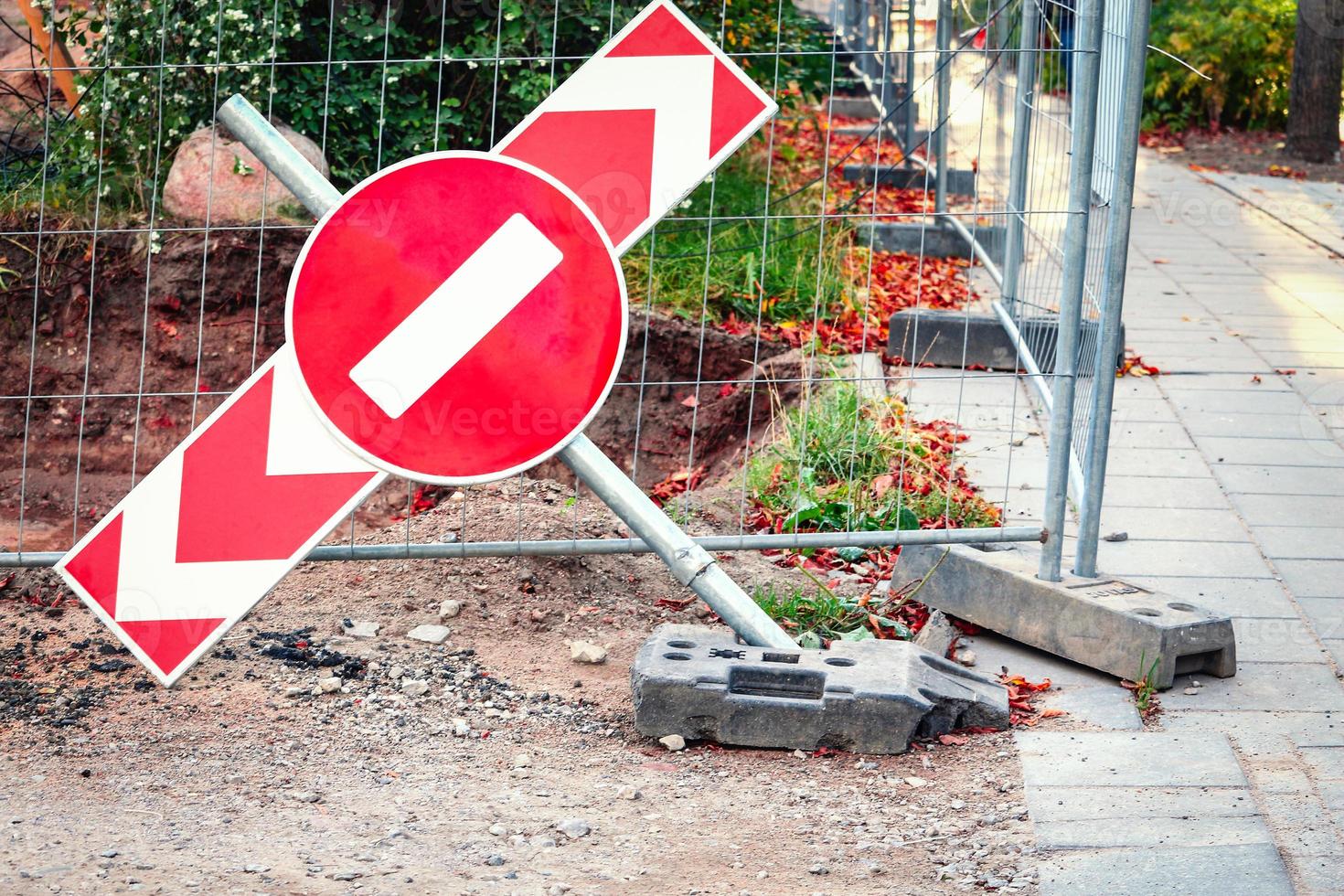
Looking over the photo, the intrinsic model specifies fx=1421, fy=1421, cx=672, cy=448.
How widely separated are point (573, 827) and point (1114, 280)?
208 cm

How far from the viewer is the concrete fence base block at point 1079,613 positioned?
3.84 meters

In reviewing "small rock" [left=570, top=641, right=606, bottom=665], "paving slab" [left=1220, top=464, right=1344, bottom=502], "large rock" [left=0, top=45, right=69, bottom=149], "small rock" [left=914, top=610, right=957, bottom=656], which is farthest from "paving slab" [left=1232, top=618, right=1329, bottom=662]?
"large rock" [left=0, top=45, right=69, bottom=149]

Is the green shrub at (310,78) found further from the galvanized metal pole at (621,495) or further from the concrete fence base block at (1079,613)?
the concrete fence base block at (1079,613)

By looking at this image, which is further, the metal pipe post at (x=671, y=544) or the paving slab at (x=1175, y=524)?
the paving slab at (x=1175, y=524)

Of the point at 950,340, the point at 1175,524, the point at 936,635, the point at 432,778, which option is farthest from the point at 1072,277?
the point at 950,340

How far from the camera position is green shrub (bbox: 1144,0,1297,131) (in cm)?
1460

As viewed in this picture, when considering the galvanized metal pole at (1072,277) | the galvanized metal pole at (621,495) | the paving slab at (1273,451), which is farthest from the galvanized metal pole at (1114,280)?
the paving slab at (1273,451)

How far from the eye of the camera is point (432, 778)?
11.1 feet

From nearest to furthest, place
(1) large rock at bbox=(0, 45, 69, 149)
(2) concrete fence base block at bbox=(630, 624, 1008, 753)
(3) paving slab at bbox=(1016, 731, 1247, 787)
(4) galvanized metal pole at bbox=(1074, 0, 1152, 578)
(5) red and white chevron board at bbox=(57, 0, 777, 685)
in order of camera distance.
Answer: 1. (5) red and white chevron board at bbox=(57, 0, 777, 685)
2. (3) paving slab at bbox=(1016, 731, 1247, 787)
3. (2) concrete fence base block at bbox=(630, 624, 1008, 753)
4. (4) galvanized metal pole at bbox=(1074, 0, 1152, 578)
5. (1) large rock at bbox=(0, 45, 69, 149)

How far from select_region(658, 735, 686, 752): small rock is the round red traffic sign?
99 cm

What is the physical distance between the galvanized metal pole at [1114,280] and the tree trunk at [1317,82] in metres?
10.1

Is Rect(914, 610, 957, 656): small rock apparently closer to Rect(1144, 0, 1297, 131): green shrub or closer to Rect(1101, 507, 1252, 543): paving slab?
Rect(1101, 507, 1252, 543): paving slab

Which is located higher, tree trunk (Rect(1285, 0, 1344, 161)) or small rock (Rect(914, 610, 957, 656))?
tree trunk (Rect(1285, 0, 1344, 161))

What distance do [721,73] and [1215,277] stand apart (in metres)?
6.38
